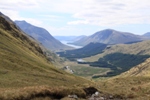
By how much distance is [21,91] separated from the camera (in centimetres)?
3934

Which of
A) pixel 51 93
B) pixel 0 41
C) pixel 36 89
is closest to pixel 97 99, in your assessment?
pixel 51 93

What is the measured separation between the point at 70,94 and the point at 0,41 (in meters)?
108

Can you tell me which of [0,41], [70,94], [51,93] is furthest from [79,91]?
[0,41]

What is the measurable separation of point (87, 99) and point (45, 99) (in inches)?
350

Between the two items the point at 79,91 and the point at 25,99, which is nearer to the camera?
the point at 25,99

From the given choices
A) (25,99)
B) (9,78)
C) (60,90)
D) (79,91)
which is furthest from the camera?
(9,78)

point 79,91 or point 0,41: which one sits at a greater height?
point 0,41

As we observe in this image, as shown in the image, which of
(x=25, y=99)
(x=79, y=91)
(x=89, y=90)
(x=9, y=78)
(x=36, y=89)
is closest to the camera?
(x=25, y=99)

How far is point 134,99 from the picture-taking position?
4978 centimetres

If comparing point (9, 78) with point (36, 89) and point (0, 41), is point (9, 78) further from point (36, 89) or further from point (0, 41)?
point (0, 41)

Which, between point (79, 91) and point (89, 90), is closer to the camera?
point (79, 91)

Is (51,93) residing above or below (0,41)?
below

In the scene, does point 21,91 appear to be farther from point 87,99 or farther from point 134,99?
point 134,99

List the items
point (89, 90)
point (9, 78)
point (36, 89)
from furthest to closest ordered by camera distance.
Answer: point (9, 78)
point (89, 90)
point (36, 89)
